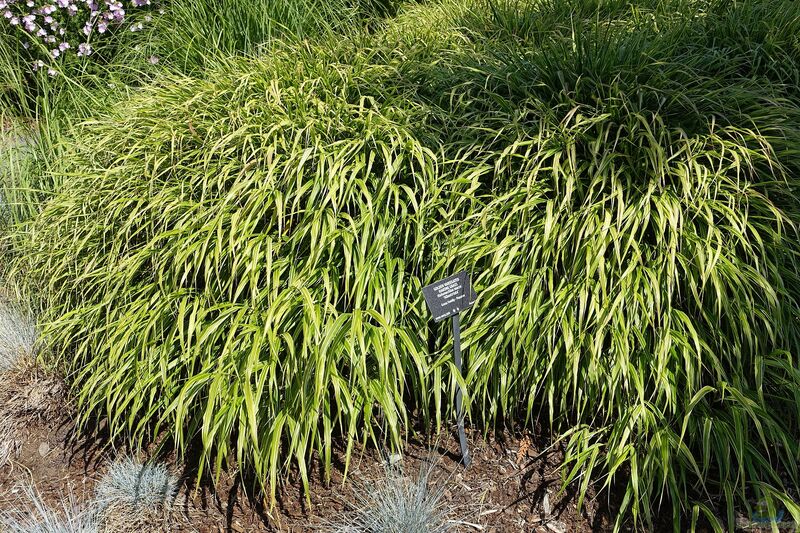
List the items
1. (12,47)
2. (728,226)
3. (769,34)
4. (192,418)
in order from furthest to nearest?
(12,47)
(769,34)
(192,418)
(728,226)

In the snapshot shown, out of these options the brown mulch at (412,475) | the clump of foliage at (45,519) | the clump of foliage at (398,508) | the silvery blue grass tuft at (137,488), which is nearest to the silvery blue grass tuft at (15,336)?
the brown mulch at (412,475)

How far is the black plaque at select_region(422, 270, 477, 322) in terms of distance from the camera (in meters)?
2.10

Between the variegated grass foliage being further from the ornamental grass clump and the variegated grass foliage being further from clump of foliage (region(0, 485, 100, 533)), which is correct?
clump of foliage (region(0, 485, 100, 533))

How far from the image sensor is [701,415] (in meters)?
2.16

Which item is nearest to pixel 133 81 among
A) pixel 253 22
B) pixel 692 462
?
pixel 253 22

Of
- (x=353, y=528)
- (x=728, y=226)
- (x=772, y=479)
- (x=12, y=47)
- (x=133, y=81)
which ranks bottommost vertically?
(x=772, y=479)

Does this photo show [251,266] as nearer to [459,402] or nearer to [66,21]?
[459,402]

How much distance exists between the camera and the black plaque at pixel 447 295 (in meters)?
2.10

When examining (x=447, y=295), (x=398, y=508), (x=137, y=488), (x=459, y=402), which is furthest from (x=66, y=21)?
(x=398, y=508)

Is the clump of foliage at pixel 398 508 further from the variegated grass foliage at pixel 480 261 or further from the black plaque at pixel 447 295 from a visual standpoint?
the black plaque at pixel 447 295

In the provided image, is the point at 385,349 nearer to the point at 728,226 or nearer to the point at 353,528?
the point at 353,528

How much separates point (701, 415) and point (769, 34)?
6.49 ft

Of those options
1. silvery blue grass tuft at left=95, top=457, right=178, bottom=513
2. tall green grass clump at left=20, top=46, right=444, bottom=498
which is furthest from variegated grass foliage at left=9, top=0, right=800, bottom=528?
silvery blue grass tuft at left=95, top=457, right=178, bottom=513

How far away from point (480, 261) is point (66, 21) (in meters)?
3.68
